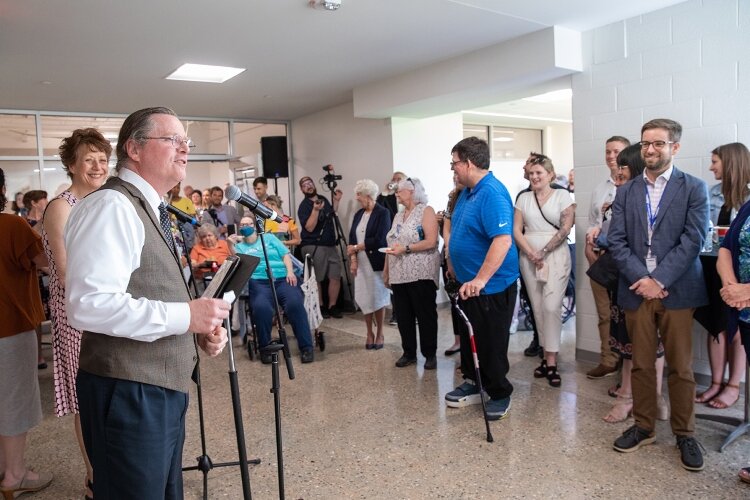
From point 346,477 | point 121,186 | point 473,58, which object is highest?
point 473,58

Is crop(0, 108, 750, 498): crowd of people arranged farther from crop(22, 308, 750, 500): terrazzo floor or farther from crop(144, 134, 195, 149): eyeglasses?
crop(22, 308, 750, 500): terrazzo floor

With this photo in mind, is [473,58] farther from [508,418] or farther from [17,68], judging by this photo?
[17,68]

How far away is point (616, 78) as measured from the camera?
3973 millimetres

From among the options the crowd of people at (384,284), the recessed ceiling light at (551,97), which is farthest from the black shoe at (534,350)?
the recessed ceiling light at (551,97)

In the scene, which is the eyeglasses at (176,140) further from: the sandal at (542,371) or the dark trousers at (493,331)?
the sandal at (542,371)

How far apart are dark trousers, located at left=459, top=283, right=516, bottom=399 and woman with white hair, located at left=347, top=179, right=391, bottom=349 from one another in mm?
1643

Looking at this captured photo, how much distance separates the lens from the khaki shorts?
6414 mm

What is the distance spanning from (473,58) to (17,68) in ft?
12.7

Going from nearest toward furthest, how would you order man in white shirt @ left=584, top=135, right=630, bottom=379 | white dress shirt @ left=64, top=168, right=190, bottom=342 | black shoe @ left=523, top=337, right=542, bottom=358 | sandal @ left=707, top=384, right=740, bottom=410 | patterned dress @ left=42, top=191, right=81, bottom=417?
white dress shirt @ left=64, top=168, right=190, bottom=342 → patterned dress @ left=42, top=191, right=81, bottom=417 → sandal @ left=707, top=384, right=740, bottom=410 → man in white shirt @ left=584, top=135, right=630, bottom=379 → black shoe @ left=523, top=337, right=542, bottom=358

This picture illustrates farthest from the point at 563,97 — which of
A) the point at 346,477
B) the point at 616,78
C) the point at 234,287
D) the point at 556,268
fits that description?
the point at 234,287

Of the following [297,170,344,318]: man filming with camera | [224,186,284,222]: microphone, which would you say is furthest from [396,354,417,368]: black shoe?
[224,186,284,222]: microphone

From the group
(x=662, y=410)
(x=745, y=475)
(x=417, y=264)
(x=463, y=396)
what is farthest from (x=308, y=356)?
(x=745, y=475)

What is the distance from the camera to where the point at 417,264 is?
13.6 feet

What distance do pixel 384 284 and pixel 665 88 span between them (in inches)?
99.1
